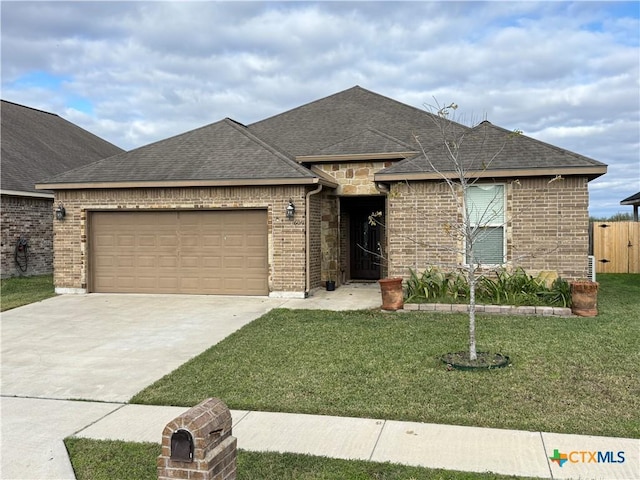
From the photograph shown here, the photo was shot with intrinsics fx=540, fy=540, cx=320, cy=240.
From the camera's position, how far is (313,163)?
47.9 ft

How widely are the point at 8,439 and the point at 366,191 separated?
10.7 m

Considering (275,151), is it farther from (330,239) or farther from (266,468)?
(266,468)

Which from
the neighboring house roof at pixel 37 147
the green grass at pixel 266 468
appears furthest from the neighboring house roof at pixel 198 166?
the green grass at pixel 266 468

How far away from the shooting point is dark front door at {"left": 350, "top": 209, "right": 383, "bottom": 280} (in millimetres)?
16125

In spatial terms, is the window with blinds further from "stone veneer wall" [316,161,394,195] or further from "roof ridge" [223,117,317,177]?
"roof ridge" [223,117,317,177]

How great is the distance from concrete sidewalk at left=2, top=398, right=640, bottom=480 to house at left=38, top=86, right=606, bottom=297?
23.0 feet

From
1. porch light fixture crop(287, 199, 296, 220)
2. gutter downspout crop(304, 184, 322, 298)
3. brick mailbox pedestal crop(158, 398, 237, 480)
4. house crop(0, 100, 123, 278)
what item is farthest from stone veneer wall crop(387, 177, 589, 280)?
house crop(0, 100, 123, 278)

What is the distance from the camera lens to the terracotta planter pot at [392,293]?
34.4 feet

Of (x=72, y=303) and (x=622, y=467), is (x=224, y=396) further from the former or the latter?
(x=72, y=303)

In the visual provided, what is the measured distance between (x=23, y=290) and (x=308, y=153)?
8.51 m

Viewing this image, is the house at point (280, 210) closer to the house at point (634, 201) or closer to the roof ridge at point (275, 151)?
the roof ridge at point (275, 151)

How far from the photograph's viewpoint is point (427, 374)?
6.38 m

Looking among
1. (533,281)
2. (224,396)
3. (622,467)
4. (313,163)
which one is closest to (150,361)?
(224,396)

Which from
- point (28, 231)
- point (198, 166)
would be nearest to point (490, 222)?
point (198, 166)
